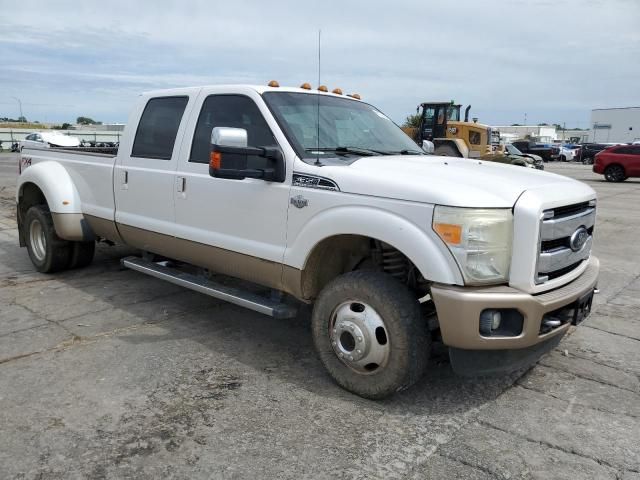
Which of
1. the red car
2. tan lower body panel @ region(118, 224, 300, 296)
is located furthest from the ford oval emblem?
the red car

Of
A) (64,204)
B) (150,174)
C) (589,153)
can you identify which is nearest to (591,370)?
(150,174)

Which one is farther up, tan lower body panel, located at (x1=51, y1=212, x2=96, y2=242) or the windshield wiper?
the windshield wiper

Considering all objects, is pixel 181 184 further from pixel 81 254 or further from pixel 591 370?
pixel 591 370

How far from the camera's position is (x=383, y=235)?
10.7 ft

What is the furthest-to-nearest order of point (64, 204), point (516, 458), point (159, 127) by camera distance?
point (64, 204), point (159, 127), point (516, 458)

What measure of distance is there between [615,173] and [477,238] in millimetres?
23387

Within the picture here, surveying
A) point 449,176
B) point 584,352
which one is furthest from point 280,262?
point 584,352

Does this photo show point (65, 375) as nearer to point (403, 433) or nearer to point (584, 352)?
point (403, 433)

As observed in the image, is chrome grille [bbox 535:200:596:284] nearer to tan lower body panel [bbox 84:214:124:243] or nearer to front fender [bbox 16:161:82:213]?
tan lower body panel [bbox 84:214:124:243]

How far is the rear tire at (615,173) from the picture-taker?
23.1 m

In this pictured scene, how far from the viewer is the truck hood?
3.07m

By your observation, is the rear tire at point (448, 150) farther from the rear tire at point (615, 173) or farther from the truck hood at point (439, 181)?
the truck hood at point (439, 181)

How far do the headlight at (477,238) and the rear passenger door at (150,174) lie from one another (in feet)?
8.38

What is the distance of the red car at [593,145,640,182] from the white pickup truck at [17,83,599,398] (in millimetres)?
21361
